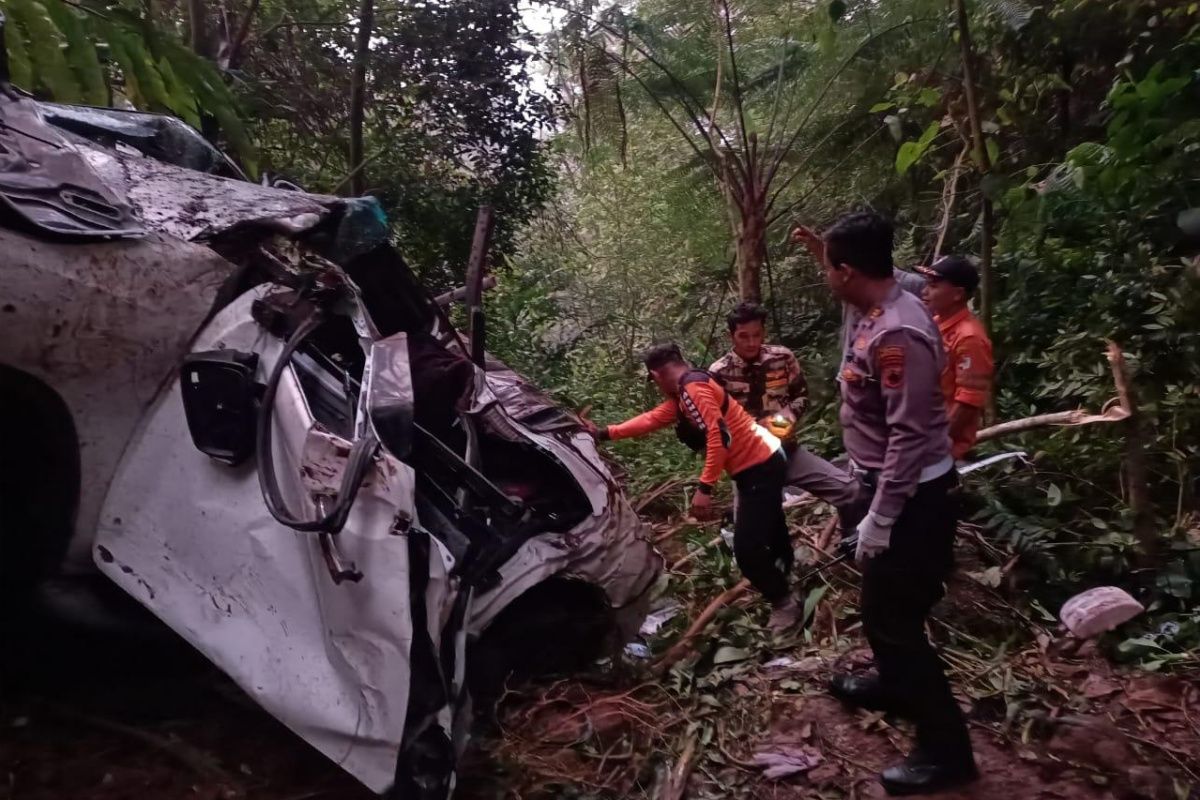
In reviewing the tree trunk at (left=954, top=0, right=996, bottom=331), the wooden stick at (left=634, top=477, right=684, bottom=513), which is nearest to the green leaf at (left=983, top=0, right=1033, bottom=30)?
the tree trunk at (left=954, top=0, right=996, bottom=331)

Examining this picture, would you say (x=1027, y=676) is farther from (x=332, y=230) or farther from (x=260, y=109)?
(x=260, y=109)

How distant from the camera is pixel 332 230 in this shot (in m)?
2.83

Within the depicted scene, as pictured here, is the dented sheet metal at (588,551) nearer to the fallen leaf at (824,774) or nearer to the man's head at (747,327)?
the fallen leaf at (824,774)

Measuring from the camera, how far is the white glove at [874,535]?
7.85 ft

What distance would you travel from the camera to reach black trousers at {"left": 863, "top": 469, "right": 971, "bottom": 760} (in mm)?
2471

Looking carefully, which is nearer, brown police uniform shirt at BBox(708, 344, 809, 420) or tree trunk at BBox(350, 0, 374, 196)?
brown police uniform shirt at BBox(708, 344, 809, 420)

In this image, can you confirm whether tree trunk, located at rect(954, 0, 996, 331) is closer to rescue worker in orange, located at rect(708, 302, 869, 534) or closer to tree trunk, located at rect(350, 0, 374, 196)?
rescue worker in orange, located at rect(708, 302, 869, 534)

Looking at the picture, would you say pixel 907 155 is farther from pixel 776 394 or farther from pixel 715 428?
pixel 715 428

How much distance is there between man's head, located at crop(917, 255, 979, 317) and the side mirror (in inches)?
104

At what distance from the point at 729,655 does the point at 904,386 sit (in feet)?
5.56

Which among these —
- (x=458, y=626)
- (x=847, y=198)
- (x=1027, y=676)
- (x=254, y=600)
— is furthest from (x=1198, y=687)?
(x=847, y=198)

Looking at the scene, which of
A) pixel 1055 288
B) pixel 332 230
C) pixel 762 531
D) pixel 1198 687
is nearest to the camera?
pixel 332 230

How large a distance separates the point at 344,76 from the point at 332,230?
17.6 ft

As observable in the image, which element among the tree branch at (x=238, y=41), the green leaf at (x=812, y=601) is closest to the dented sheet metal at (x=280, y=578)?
the green leaf at (x=812, y=601)
